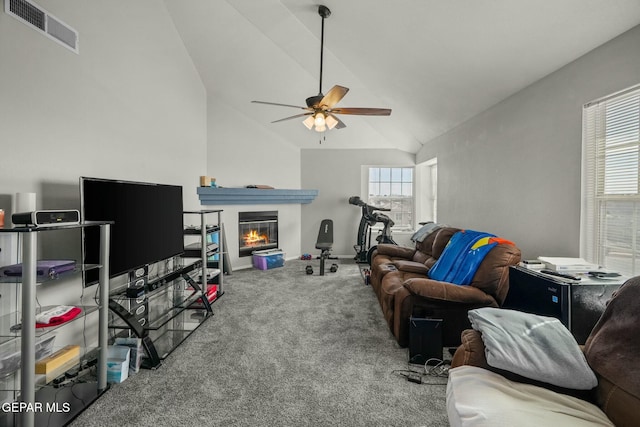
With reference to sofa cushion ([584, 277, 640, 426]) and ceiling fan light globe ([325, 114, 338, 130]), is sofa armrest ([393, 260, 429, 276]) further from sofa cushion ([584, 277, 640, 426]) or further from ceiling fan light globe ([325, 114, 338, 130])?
sofa cushion ([584, 277, 640, 426])

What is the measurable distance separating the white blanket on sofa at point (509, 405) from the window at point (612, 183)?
4.41 feet

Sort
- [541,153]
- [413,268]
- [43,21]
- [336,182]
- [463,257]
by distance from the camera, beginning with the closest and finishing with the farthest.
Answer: [43,21] < [541,153] < [463,257] < [413,268] < [336,182]

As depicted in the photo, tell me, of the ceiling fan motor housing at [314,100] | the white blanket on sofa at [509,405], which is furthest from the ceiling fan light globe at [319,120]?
the white blanket on sofa at [509,405]

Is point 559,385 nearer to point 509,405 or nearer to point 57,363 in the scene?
point 509,405

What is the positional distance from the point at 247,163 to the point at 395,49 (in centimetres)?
317

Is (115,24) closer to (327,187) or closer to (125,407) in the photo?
(125,407)

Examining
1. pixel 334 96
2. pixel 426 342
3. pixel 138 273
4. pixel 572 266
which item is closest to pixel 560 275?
pixel 572 266

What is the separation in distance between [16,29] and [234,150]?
3381mm

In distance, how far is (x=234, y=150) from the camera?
201 inches

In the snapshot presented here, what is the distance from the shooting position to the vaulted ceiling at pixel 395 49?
2.07 m

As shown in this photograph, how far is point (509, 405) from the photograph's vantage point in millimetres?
1097

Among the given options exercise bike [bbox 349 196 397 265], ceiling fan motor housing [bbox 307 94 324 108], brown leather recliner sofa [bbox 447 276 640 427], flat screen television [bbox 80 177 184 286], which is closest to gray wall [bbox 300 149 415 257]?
exercise bike [bbox 349 196 397 265]

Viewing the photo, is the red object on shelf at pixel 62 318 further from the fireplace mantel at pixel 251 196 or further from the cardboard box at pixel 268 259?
the cardboard box at pixel 268 259

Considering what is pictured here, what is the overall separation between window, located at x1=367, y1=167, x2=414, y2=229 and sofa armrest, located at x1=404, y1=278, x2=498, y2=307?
3971 millimetres
